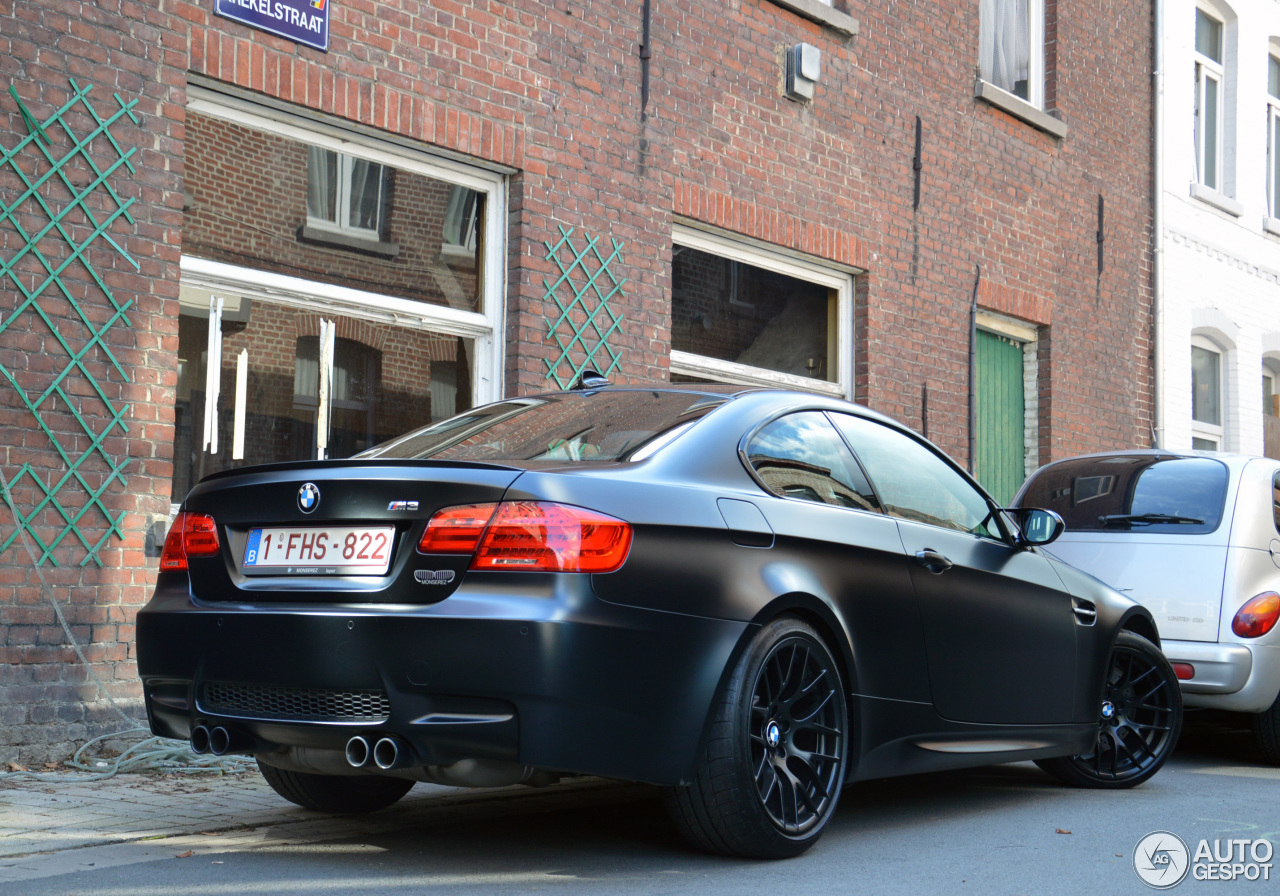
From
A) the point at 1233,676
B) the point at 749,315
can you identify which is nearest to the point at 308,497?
the point at 1233,676

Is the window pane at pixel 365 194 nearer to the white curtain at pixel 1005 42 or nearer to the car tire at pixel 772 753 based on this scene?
the car tire at pixel 772 753

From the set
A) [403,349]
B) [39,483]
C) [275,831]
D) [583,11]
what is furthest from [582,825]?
[583,11]

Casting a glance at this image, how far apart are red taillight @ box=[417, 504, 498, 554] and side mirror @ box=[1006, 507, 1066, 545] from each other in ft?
8.44

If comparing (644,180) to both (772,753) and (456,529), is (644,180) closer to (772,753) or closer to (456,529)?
(772,753)

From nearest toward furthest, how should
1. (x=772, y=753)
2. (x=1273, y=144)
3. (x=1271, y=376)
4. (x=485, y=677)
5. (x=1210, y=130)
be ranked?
1. (x=485, y=677)
2. (x=772, y=753)
3. (x=1210, y=130)
4. (x=1271, y=376)
5. (x=1273, y=144)

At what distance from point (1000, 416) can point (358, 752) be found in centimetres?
1009

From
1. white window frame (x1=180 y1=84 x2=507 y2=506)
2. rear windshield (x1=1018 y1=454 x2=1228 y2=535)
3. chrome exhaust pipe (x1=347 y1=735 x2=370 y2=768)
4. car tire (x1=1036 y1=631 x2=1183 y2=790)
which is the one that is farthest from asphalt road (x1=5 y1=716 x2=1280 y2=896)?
white window frame (x1=180 y1=84 x2=507 y2=506)

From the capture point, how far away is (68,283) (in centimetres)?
638

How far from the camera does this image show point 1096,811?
5340 millimetres

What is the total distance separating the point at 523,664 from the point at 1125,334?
39.4 ft

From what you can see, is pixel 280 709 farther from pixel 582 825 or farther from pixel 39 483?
pixel 39 483

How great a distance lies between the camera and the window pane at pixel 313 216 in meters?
7.23

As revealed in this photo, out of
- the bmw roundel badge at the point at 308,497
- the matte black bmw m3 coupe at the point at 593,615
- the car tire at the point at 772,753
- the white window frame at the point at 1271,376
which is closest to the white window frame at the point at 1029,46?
the white window frame at the point at 1271,376

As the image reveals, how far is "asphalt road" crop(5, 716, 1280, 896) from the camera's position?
3.86m
